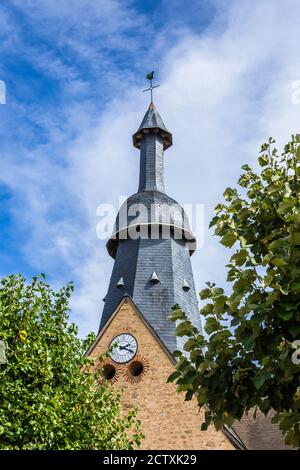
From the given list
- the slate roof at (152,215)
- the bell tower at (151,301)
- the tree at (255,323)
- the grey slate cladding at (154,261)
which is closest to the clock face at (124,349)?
the bell tower at (151,301)

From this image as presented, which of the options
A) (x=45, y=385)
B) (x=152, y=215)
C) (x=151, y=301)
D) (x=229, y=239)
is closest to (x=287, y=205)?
(x=229, y=239)

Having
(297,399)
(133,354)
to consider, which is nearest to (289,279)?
(297,399)

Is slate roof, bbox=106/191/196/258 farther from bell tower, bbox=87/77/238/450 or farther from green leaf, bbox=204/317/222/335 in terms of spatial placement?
green leaf, bbox=204/317/222/335

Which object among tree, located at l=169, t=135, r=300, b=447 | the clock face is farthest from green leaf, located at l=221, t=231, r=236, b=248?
the clock face

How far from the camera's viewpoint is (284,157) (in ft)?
24.2

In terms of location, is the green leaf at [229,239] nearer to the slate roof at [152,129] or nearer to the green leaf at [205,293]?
the green leaf at [205,293]

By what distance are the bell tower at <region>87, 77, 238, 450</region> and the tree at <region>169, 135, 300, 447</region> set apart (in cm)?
1108

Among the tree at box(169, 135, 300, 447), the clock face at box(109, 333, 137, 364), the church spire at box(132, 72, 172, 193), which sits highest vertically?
the church spire at box(132, 72, 172, 193)

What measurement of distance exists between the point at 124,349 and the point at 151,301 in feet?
7.79

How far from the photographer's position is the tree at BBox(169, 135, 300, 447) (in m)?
5.44

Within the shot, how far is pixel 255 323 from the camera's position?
18.4ft

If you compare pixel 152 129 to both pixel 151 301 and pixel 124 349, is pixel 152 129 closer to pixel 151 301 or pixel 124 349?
pixel 151 301

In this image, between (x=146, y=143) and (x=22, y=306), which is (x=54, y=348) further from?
(x=146, y=143)

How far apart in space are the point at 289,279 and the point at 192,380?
1.41 metres
